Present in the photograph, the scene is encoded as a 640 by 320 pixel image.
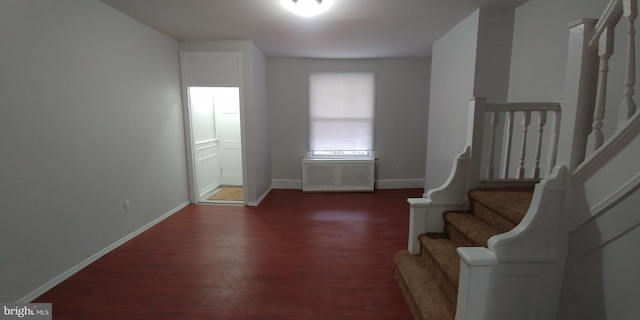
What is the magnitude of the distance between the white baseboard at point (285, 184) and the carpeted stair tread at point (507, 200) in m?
3.71

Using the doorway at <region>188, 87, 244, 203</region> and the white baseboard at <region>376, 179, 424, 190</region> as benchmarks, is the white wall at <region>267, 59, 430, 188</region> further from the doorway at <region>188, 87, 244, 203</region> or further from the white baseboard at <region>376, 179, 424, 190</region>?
the doorway at <region>188, 87, 244, 203</region>

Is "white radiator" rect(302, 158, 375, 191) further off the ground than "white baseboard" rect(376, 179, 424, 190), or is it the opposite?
"white radiator" rect(302, 158, 375, 191)

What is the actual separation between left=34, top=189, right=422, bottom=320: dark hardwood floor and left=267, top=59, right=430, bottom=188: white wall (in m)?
1.72

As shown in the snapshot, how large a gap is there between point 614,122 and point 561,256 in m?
1.32

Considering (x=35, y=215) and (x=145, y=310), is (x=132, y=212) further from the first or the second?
(x=145, y=310)

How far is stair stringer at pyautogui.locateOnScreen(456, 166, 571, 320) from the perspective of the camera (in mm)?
1331

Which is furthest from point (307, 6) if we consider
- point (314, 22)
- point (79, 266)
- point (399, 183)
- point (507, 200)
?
point (399, 183)

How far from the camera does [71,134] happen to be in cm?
238

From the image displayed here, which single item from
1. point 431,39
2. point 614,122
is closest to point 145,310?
point 614,122

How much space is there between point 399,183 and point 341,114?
1859 mm

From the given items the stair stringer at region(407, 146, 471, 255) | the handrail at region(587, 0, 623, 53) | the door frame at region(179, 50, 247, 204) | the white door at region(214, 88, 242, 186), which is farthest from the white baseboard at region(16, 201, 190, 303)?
the handrail at region(587, 0, 623, 53)

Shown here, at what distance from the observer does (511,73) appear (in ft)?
9.70

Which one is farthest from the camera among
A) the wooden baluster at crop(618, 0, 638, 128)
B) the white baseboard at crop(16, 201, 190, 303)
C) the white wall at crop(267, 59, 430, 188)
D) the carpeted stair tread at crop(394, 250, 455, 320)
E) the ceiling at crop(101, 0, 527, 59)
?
the white wall at crop(267, 59, 430, 188)

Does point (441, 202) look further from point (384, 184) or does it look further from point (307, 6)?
point (384, 184)
